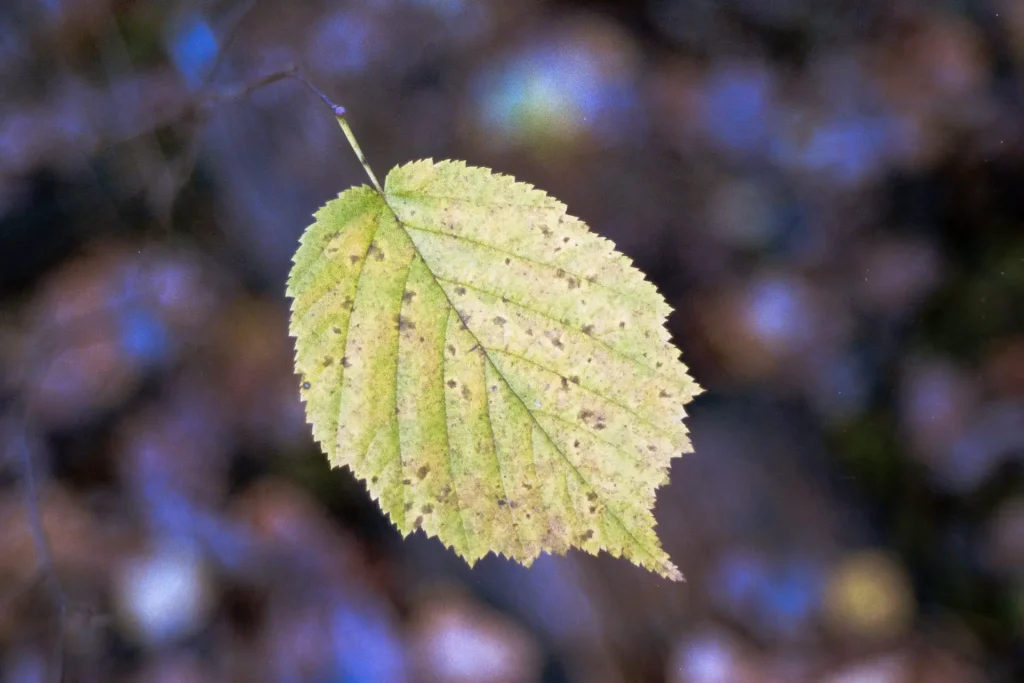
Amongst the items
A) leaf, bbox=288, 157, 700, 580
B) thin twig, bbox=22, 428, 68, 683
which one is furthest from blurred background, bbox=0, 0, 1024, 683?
leaf, bbox=288, 157, 700, 580

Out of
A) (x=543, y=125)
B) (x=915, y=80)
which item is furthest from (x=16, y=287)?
(x=915, y=80)

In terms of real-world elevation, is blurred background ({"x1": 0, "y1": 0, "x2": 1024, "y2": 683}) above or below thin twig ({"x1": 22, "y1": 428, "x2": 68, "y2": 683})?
above

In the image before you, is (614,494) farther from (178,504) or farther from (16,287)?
(16,287)

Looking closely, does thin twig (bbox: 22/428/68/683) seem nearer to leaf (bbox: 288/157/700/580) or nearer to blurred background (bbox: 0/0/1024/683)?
blurred background (bbox: 0/0/1024/683)

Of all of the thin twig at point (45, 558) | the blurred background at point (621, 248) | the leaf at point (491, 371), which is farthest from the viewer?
the blurred background at point (621, 248)

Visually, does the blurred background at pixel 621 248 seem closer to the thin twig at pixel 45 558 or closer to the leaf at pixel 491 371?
the thin twig at pixel 45 558

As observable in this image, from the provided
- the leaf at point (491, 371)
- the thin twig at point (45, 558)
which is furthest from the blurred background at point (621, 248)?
the leaf at point (491, 371)

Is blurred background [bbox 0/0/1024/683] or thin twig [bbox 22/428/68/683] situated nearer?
thin twig [bbox 22/428/68/683]
